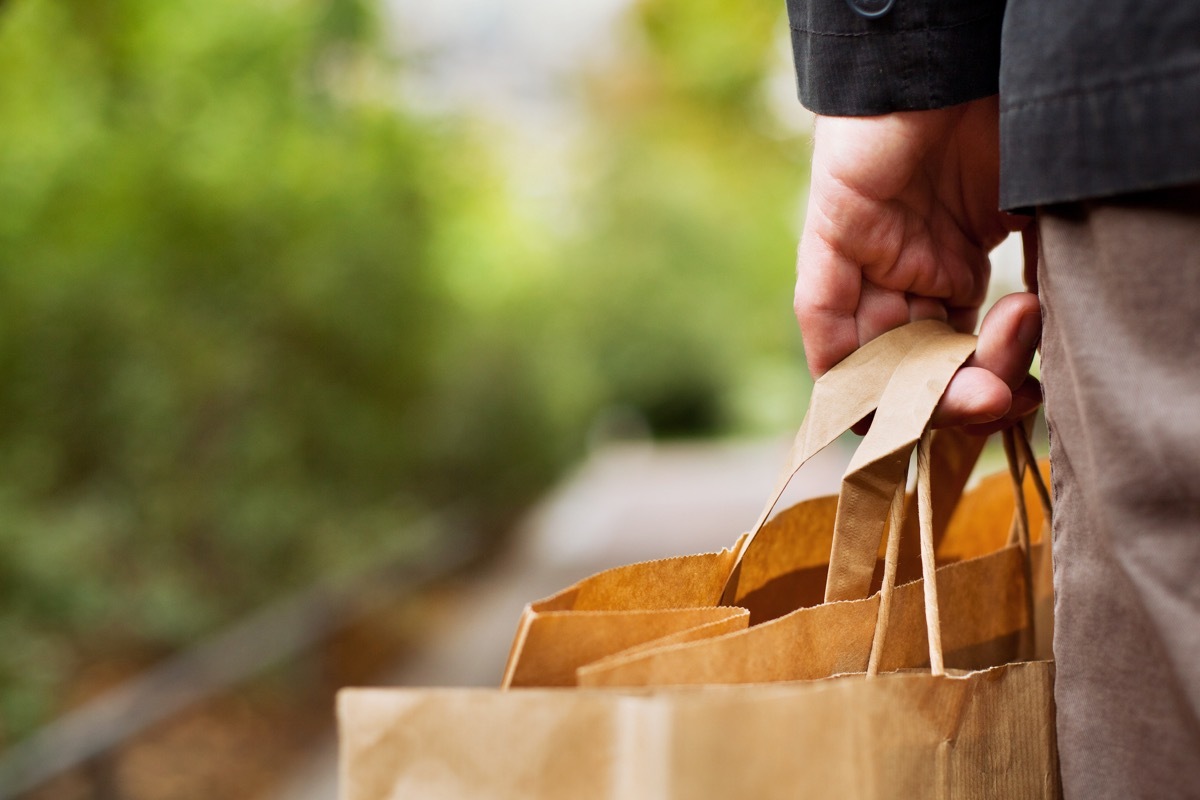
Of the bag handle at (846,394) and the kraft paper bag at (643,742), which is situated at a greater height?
the bag handle at (846,394)

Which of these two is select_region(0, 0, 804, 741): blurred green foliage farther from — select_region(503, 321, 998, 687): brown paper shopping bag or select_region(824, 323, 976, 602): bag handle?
select_region(824, 323, 976, 602): bag handle

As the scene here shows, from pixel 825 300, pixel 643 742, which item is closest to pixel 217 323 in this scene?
pixel 825 300

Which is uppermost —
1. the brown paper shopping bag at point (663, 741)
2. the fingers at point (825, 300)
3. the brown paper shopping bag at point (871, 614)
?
the fingers at point (825, 300)

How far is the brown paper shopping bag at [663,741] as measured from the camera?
2.42 feet

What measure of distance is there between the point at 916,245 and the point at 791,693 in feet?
2.00

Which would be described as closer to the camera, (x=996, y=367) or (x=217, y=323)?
(x=996, y=367)

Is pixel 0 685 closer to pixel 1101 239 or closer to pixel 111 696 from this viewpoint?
pixel 111 696

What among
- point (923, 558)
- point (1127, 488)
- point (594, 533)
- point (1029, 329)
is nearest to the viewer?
point (1127, 488)

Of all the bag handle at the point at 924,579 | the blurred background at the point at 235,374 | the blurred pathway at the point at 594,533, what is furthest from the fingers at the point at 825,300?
the blurred pathway at the point at 594,533

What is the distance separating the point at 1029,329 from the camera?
1.07 meters

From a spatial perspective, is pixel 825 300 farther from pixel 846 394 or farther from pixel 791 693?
pixel 791 693

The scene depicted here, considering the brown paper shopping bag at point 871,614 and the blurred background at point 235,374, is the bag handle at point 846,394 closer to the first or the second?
the brown paper shopping bag at point 871,614

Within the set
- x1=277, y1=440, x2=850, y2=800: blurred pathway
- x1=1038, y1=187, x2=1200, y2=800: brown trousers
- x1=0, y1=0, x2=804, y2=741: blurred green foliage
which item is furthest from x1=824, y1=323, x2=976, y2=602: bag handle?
x1=277, y1=440, x2=850, y2=800: blurred pathway

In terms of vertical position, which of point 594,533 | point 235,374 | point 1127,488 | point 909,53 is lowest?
point 1127,488
